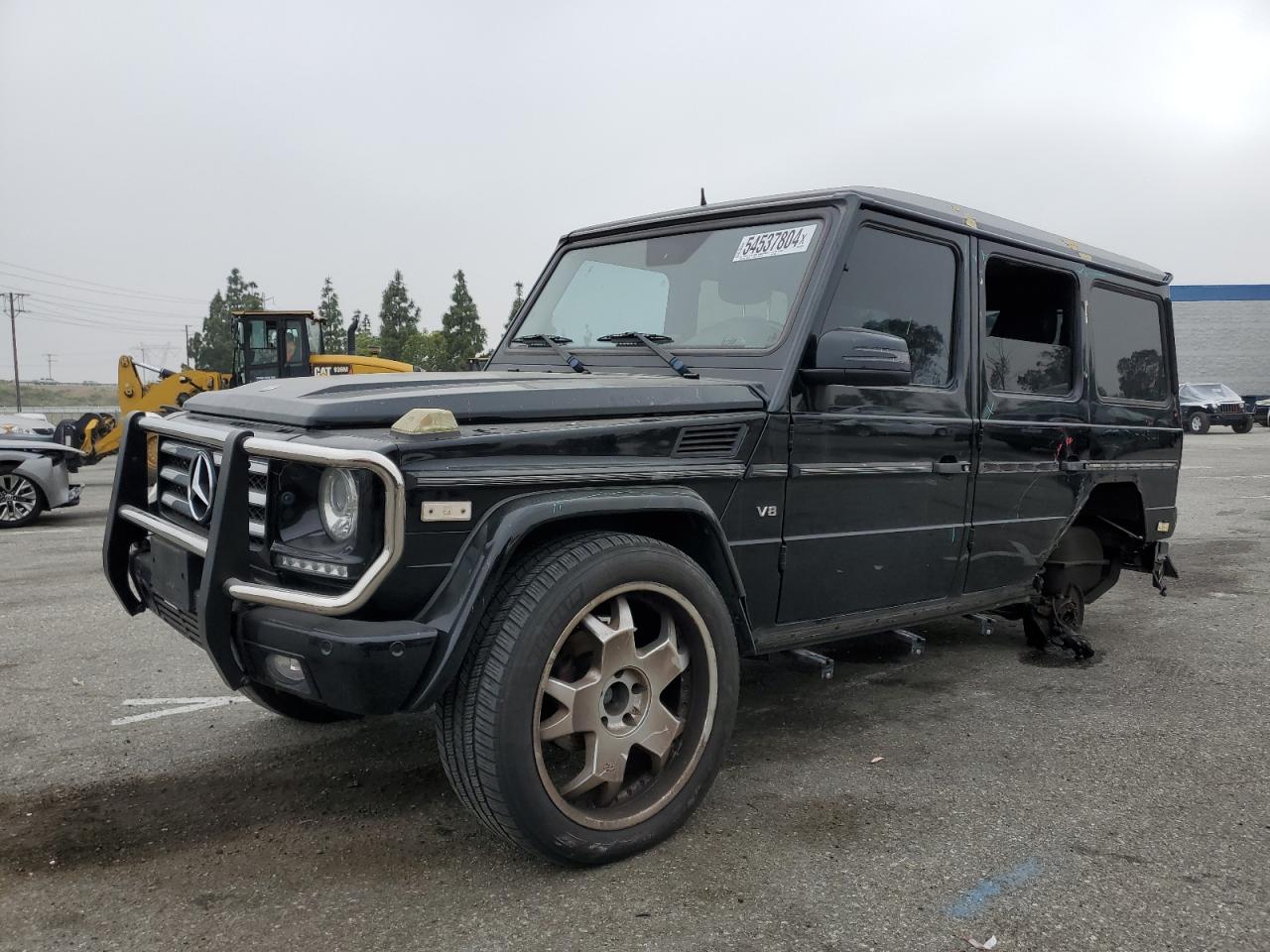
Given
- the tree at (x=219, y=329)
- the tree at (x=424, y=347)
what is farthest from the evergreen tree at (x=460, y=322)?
the tree at (x=219, y=329)

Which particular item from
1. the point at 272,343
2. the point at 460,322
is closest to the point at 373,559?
the point at 272,343

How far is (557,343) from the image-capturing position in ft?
13.8

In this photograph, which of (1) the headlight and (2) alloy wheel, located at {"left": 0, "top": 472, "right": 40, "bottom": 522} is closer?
(1) the headlight

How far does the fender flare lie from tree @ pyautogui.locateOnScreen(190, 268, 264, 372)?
74250 mm

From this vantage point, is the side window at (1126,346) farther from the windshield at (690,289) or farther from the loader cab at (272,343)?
the loader cab at (272,343)

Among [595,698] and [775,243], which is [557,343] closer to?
[775,243]

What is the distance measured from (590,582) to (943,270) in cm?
224

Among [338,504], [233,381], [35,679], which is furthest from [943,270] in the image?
[233,381]

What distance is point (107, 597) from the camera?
21.2ft

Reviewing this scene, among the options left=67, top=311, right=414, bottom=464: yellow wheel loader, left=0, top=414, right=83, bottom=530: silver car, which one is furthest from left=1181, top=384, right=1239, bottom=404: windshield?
left=0, top=414, right=83, bottom=530: silver car

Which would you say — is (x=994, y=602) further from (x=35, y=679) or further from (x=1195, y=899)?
(x=35, y=679)

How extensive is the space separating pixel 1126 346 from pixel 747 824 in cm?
353

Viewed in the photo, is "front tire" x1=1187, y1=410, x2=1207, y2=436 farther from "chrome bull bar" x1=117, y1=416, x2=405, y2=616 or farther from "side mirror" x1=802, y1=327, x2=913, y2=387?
"chrome bull bar" x1=117, y1=416, x2=405, y2=616

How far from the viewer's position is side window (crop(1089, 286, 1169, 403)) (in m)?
4.92
